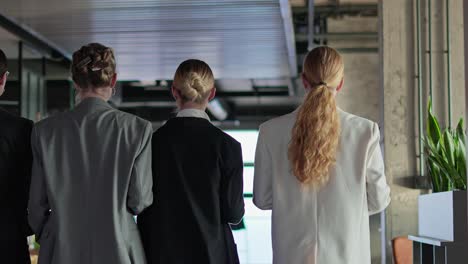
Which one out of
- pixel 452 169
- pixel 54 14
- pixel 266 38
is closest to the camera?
pixel 452 169

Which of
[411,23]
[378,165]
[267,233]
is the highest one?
[411,23]

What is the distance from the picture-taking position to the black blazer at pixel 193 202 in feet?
9.20

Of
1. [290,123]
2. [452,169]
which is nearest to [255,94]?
[452,169]

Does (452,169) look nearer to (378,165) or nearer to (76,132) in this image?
(378,165)

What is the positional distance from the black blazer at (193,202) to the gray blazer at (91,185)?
8 cm

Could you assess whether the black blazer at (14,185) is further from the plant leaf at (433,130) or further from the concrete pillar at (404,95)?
the concrete pillar at (404,95)

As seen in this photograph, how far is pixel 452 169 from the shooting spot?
4367 millimetres

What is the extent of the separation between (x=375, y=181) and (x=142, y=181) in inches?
31.6

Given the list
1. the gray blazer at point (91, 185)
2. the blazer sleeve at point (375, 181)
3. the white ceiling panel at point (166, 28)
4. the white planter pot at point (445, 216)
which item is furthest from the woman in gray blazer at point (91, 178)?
the white ceiling panel at point (166, 28)

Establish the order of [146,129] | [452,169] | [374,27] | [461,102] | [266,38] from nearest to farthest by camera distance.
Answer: [146,129], [452,169], [461,102], [266,38], [374,27]

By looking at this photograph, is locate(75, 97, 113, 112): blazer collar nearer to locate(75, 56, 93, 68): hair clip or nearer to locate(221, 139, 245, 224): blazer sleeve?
locate(75, 56, 93, 68): hair clip

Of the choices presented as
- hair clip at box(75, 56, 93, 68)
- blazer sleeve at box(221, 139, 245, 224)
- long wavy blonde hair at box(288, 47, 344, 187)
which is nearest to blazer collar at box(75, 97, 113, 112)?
hair clip at box(75, 56, 93, 68)

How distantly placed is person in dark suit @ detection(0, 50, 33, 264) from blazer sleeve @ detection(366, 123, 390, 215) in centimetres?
119

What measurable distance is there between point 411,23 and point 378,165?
357cm
